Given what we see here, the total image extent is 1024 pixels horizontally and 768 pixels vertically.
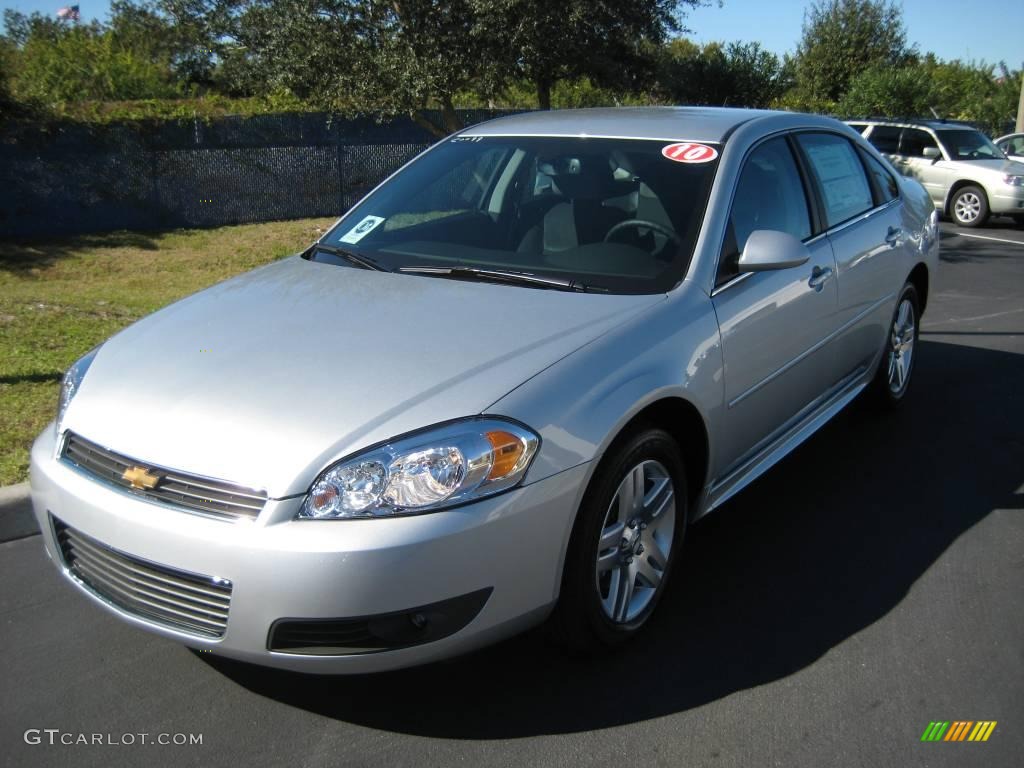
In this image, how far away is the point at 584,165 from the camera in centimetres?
408

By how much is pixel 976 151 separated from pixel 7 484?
1619 centimetres

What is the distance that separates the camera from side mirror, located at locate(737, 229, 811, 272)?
3.53 meters

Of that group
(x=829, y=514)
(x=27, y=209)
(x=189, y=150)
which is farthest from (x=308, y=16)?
(x=829, y=514)

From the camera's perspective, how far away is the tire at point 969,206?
619 inches

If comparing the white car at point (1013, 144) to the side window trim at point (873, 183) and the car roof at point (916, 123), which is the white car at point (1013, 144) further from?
the side window trim at point (873, 183)

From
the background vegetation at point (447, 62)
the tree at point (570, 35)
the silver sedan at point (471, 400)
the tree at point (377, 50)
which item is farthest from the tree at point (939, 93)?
the silver sedan at point (471, 400)

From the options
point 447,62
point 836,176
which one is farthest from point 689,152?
point 447,62

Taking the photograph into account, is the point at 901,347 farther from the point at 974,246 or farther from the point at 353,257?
the point at 974,246

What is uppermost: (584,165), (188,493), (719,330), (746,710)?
(584,165)

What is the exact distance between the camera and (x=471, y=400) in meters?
2.69

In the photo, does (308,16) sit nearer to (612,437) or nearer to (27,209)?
(27,209)

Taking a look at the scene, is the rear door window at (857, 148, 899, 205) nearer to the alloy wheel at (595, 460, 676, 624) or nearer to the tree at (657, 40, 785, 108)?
the alloy wheel at (595, 460, 676, 624)

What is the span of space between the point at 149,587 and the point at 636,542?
1.51 metres

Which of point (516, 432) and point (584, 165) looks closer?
point (516, 432)
